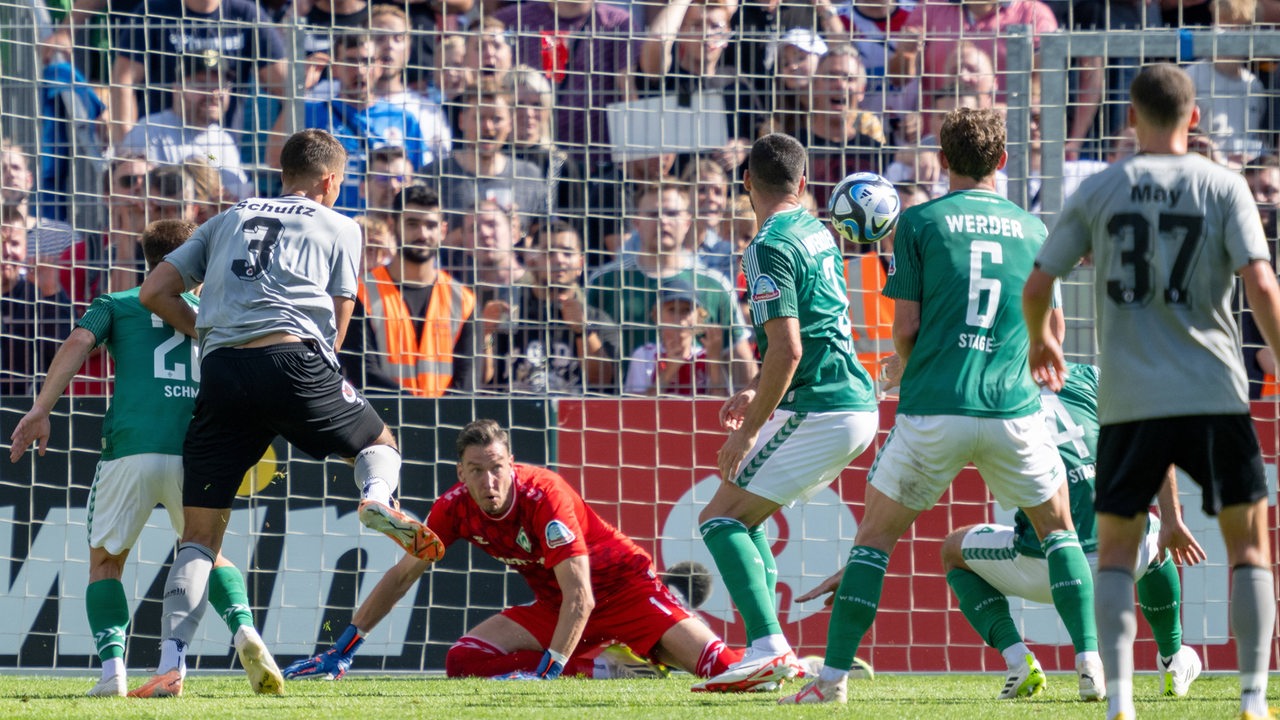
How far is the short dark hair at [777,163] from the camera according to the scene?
573cm

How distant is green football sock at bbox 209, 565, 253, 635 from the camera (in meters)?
5.86

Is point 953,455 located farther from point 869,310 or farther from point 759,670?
point 869,310

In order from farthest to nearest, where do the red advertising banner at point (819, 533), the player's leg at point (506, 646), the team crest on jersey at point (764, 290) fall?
1. the red advertising banner at point (819, 533)
2. the player's leg at point (506, 646)
3. the team crest on jersey at point (764, 290)

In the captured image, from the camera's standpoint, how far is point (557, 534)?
677 centimetres

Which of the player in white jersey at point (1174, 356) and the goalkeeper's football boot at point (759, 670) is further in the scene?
the goalkeeper's football boot at point (759, 670)

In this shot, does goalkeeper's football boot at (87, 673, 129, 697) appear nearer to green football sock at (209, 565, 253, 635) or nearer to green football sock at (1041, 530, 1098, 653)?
green football sock at (209, 565, 253, 635)

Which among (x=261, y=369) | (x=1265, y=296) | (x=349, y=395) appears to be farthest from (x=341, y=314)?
(x=1265, y=296)

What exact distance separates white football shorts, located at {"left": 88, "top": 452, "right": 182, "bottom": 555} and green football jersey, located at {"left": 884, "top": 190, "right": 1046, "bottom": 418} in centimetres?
302

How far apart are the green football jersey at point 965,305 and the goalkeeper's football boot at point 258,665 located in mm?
2602

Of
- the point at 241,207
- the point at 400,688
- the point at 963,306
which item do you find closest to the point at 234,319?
the point at 241,207

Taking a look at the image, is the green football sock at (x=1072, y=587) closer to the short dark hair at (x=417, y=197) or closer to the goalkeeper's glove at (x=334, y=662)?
the goalkeeper's glove at (x=334, y=662)

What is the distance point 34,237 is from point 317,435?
350 centimetres

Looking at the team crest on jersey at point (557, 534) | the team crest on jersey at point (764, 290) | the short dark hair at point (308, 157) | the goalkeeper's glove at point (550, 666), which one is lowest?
the goalkeeper's glove at point (550, 666)

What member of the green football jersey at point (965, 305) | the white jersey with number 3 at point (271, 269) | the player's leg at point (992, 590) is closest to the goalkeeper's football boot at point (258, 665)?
the white jersey with number 3 at point (271, 269)
